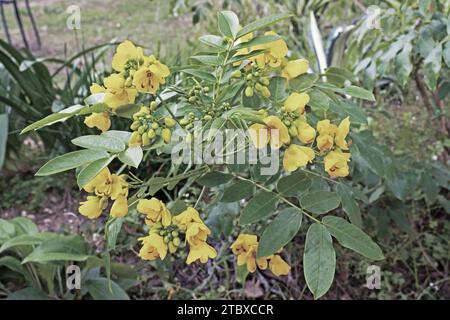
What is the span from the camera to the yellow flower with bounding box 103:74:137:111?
0.81 m

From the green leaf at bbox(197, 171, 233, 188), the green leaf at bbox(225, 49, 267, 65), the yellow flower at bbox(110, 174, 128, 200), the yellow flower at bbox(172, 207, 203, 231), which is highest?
the green leaf at bbox(225, 49, 267, 65)

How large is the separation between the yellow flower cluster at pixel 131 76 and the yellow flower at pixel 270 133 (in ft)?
0.50

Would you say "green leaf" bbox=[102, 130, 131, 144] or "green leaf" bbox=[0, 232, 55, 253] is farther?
"green leaf" bbox=[0, 232, 55, 253]

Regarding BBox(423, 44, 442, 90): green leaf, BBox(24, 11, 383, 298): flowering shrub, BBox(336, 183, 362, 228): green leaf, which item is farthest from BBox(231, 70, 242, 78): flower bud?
BBox(423, 44, 442, 90): green leaf

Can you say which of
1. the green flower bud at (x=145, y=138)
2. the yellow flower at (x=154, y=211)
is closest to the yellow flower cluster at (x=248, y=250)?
the yellow flower at (x=154, y=211)

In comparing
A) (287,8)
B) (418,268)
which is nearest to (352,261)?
(418,268)

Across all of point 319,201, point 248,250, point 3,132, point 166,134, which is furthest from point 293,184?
point 3,132

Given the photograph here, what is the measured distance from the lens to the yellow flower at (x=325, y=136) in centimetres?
85

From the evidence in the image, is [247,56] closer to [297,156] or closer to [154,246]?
[297,156]

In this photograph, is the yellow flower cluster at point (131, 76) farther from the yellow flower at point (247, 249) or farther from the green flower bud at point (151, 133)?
the yellow flower at point (247, 249)

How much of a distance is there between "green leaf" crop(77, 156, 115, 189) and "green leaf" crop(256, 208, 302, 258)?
0.27 meters

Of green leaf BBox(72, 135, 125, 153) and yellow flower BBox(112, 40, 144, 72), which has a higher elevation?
yellow flower BBox(112, 40, 144, 72)

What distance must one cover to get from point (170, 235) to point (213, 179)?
0.21 meters

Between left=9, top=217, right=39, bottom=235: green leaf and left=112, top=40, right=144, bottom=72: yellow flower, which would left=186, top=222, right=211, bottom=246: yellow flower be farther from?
left=9, top=217, right=39, bottom=235: green leaf
